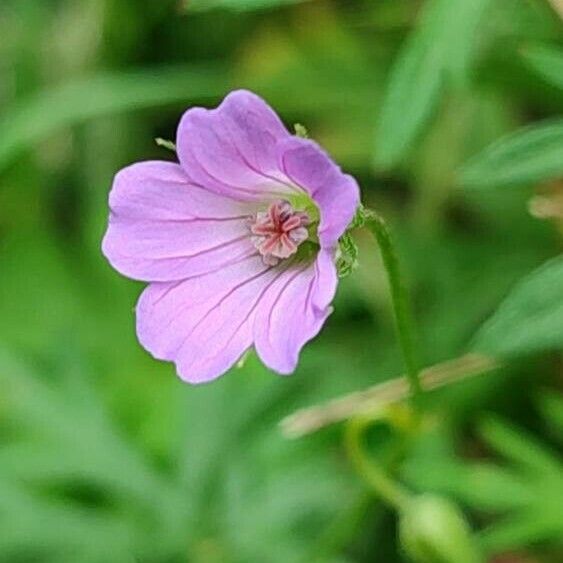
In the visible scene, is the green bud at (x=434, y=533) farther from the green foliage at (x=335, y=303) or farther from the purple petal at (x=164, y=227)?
the purple petal at (x=164, y=227)

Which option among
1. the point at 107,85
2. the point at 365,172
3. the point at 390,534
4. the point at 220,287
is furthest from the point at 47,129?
the point at 220,287

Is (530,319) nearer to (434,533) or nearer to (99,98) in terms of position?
(434,533)

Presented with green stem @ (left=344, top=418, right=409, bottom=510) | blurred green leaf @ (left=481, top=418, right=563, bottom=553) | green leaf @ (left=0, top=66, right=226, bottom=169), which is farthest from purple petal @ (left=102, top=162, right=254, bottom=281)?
green leaf @ (left=0, top=66, right=226, bottom=169)

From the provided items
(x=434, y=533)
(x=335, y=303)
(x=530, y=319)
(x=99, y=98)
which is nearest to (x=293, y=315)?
(x=530, y=319)

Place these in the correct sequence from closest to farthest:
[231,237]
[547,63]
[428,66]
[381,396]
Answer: [231,237] → [547,63] → [428,66] → [381,396]

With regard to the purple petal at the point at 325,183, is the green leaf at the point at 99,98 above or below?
above

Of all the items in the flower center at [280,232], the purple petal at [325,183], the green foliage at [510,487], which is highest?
the flower center at [280,232]

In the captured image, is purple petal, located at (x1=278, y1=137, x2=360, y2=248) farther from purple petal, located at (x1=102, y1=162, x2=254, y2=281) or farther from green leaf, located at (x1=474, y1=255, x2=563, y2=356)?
green leaf, located at (x1=474, y1=255, x2=563, y2=356)

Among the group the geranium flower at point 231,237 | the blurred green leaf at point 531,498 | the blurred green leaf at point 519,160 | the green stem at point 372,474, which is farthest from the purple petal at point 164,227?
the blurred green leaf at point 531,498
